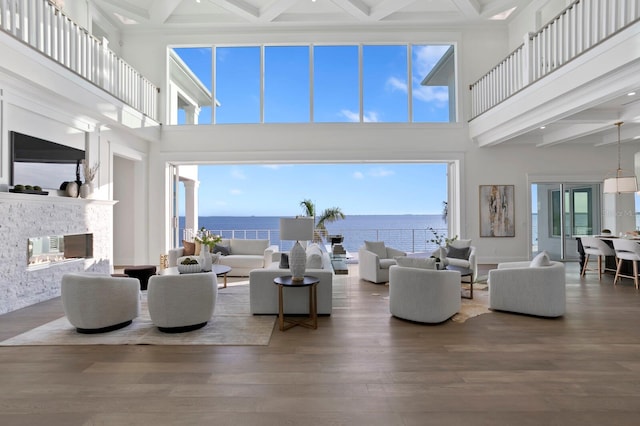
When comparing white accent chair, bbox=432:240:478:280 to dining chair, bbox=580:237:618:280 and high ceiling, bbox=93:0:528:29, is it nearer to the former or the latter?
dining chair, bbox=580:237:618:280

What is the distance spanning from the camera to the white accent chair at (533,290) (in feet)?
14.3

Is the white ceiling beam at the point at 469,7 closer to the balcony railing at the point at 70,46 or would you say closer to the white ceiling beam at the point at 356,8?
the white ceiling beam at the point at 356,8

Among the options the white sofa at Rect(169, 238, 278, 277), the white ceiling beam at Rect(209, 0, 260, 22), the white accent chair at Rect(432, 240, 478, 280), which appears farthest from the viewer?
the white ceiling beam at Rect(209, 0, 260, 22)

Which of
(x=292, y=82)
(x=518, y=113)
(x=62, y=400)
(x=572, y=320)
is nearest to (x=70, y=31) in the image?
(x=292, y=82)

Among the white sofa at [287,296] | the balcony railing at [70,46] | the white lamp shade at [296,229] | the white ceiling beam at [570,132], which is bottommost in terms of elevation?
the white sofa at [287,296]

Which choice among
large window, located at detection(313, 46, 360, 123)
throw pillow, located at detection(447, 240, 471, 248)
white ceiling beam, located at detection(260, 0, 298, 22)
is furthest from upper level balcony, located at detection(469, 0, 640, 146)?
white ceiling beam, located at detection(260, 0, 298, 22)

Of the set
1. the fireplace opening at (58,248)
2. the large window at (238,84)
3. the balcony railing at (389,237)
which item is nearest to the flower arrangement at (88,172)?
the fireplace opening at (58,248)

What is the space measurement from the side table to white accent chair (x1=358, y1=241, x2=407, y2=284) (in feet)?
7.93

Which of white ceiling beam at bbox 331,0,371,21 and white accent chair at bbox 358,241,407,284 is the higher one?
white ceiling beam at bbox 331,0,371,21

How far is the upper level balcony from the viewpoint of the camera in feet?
14.7

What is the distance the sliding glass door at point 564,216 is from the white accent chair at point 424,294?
6240 mm

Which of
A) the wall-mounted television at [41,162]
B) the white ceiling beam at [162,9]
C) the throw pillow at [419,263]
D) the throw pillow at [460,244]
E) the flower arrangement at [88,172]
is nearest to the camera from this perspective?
the throw pillow at [419,263]

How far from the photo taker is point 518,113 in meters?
6.66

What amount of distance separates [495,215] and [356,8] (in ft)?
18.8
